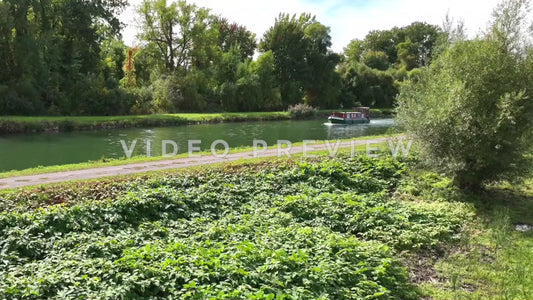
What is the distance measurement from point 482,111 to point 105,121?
3218cm

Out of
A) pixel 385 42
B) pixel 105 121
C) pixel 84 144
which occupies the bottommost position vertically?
pixel 84 144

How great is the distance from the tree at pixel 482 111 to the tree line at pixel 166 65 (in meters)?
3.11

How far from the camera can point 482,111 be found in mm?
11641

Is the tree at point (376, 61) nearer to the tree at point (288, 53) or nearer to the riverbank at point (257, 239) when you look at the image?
the tree at point (288, 53)

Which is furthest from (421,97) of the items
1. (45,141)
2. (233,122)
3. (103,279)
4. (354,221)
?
(233,122)

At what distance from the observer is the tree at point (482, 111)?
1130 centimetres

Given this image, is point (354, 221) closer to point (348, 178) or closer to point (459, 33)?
point (348, 178)

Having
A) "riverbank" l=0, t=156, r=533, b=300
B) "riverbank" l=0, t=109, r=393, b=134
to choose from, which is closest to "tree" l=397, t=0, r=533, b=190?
"riverbank" l=0, t=156, r=533, b=300

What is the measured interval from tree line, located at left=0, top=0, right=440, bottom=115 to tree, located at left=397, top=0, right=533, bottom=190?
3114mm

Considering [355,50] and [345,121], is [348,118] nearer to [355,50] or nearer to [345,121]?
[345,121]

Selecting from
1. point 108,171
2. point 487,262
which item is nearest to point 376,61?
point 108,171

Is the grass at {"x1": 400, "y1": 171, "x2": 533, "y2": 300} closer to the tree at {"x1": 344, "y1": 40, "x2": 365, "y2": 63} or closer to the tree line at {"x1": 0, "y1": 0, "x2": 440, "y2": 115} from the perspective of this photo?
the tree line at {"x1": 0, "y1": 0, "x2": 440, "y2": 115}

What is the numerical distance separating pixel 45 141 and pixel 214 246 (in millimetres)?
24248

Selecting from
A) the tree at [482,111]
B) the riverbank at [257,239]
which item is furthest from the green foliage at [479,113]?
the riverbank at [257,239]
